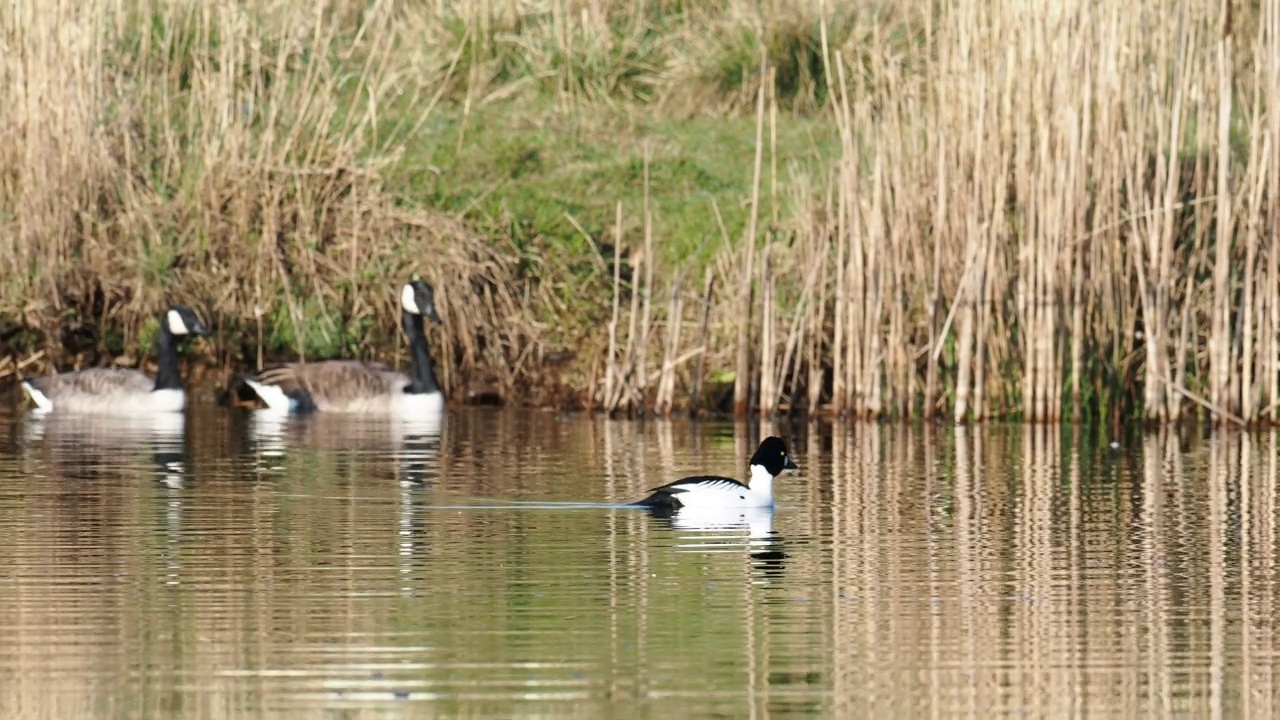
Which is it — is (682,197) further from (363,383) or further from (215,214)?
(215,214)

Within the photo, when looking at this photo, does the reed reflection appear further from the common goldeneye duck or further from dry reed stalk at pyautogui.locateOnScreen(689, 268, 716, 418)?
dry reed stalk at pyautogui.locateOnScreen(689, 268, 716, 418)

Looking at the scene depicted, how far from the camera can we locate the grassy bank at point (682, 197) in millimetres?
17219

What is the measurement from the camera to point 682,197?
2166cm

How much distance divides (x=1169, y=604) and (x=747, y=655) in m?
1.91

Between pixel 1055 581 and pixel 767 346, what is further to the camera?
pixel 767 346

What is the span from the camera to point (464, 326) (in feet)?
67.2

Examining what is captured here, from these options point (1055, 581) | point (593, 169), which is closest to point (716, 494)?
point (1055, 581)

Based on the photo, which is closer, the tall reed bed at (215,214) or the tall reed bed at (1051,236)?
A: the tall reed bed at (1051,236)

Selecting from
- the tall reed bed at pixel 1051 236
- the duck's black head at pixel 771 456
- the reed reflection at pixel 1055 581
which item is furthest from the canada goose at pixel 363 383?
the duck's black head at pixel 771 456

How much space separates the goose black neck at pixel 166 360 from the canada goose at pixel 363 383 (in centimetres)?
57

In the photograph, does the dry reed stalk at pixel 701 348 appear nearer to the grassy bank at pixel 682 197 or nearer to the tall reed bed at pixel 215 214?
the grassy bank at pixel 682 197

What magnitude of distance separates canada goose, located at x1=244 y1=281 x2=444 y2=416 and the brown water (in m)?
3.86

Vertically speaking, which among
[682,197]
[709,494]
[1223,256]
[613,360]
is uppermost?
[682,197]

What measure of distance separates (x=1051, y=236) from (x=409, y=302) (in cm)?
524
